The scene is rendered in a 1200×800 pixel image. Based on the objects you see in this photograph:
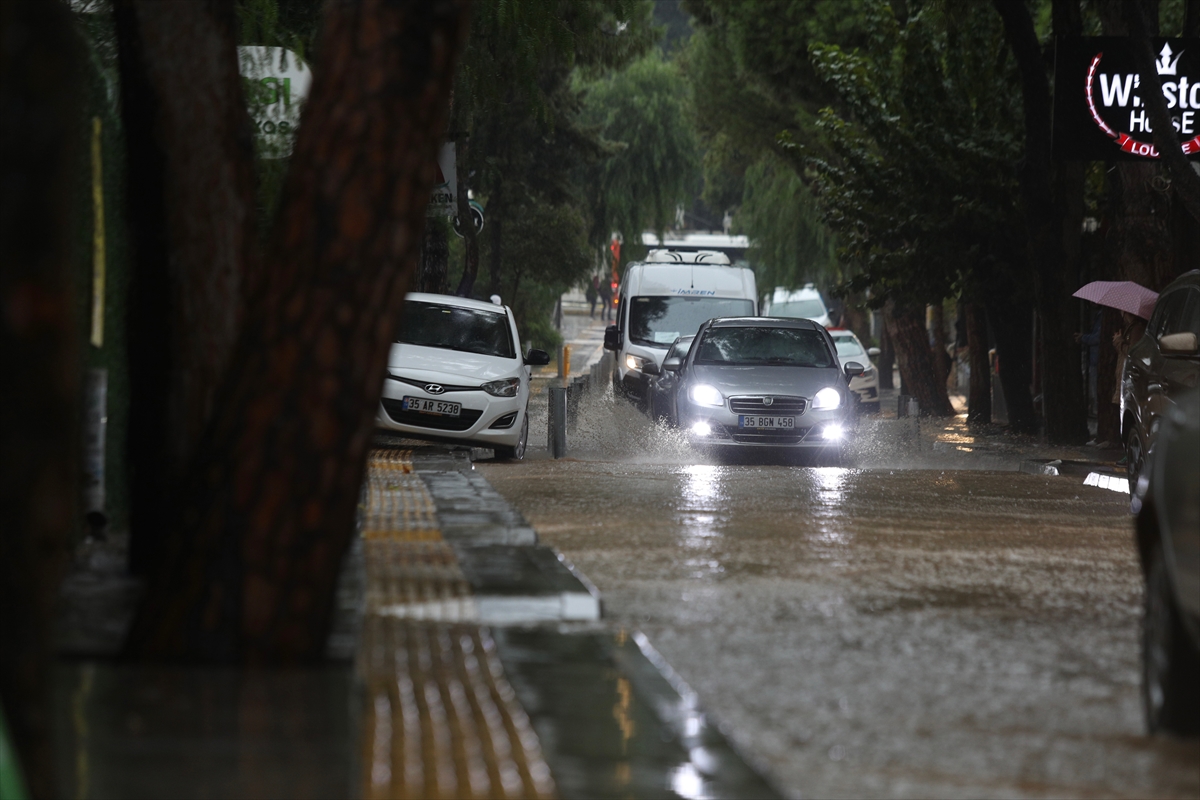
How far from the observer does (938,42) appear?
985 inches

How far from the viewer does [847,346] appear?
36281 millimetres

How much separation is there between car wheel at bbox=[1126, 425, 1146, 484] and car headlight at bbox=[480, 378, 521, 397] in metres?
6.07

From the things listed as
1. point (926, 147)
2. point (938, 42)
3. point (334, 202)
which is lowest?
point (334, 202)

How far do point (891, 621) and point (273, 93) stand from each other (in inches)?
195

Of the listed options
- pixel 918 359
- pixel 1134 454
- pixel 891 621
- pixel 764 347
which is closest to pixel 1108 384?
pixel 764 347

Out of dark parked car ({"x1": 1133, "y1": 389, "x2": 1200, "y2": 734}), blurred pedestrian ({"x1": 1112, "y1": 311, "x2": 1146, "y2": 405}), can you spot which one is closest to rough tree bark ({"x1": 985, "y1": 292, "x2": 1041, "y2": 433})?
blurred pedestrian ({"x1": 1112, "y1": 311, "x2": 1146, "y2": 405})

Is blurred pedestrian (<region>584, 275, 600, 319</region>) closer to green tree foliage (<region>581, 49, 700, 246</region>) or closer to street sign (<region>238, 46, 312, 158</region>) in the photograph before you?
green tree foliage (<region>581, 49, 700, 246</region>)

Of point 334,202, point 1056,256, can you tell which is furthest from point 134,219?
point 1056,256

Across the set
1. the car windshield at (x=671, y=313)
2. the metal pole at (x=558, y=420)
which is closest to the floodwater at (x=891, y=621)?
the metal pole at (x=558, y=420)

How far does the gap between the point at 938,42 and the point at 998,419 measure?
319 inches

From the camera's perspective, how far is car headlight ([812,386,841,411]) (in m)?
18.0

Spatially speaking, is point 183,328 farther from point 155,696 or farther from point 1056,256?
point 1056,256

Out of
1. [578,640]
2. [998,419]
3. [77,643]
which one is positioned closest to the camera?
[77,643]

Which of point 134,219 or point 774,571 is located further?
point 774,571
